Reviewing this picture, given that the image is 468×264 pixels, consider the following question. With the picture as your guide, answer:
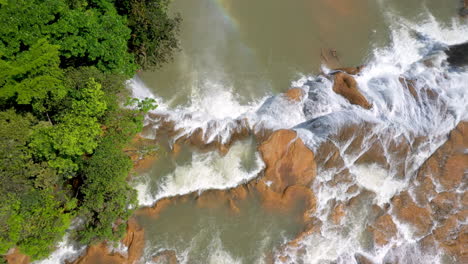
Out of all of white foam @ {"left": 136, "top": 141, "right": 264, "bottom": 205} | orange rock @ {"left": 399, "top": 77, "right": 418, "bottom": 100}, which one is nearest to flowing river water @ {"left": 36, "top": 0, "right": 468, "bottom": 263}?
white foam @ {"left": 136, "top": 141, "right": 264, "bottom": 205}

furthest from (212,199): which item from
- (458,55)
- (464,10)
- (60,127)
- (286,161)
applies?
(464,10)

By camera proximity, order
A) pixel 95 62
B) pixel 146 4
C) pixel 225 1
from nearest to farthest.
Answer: pixel 95 62, pixel 146 4, pixel 225 1

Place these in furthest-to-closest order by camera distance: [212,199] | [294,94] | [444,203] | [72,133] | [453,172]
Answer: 1. [294,94]
2. [453,172]
3. [444,203]
4. [212,199]
5. [72,133]

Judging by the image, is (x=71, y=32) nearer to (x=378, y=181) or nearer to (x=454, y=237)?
(x=378, y=181)

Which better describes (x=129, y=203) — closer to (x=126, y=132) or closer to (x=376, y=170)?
(x=126, y=132)

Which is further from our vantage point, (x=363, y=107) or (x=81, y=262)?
(x=363, y=107)

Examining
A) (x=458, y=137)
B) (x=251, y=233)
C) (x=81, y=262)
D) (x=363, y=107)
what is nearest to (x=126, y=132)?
(x=81, y=262)

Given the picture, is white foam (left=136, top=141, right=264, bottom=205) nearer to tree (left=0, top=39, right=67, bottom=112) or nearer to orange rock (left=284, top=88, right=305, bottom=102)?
orange rock (left=284, top=88, right=305, bottom=102)
